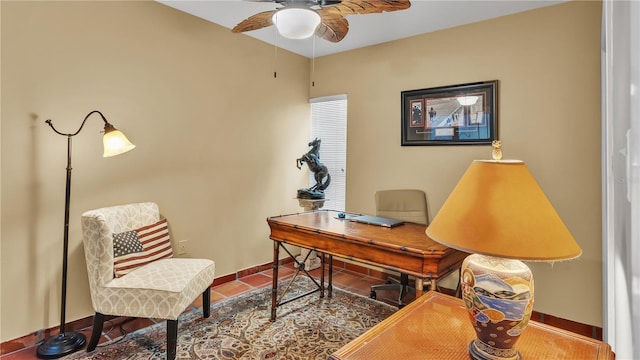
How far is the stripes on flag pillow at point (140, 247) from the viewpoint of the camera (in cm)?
229

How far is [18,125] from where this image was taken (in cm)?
216

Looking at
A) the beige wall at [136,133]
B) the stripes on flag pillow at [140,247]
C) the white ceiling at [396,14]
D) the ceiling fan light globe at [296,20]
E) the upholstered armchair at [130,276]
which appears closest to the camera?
the ceiling fan light globe at [296,20]

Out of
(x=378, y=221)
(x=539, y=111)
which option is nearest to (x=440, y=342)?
(x=378, y=221)

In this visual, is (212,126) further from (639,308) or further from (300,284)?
(639,308)

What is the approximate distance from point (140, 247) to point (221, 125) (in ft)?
4.71

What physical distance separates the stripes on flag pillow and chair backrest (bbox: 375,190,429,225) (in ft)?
6.21

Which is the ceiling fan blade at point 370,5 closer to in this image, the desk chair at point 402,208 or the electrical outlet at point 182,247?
the desk chair at point 402,208

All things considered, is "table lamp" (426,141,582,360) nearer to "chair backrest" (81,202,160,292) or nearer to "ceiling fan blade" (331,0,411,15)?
"ceiling fan blade" (331,0,411,15)

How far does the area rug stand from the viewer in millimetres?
2197

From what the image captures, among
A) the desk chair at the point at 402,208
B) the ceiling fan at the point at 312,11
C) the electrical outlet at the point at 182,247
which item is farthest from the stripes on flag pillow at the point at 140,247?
the desk chair at the point at 402,208

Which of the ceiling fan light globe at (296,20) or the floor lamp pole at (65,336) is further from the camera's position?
the floor lamp pole at (65,336)

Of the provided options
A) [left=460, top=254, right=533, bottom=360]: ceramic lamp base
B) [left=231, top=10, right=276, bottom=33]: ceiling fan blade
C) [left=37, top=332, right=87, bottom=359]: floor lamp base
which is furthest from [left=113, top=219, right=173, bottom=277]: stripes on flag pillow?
[left=460, top=254, right=533, bottom=360]: ceramic lamp base

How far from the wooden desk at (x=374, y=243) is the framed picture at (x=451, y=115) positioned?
3.80 feet

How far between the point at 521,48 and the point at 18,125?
3798 millimetres
